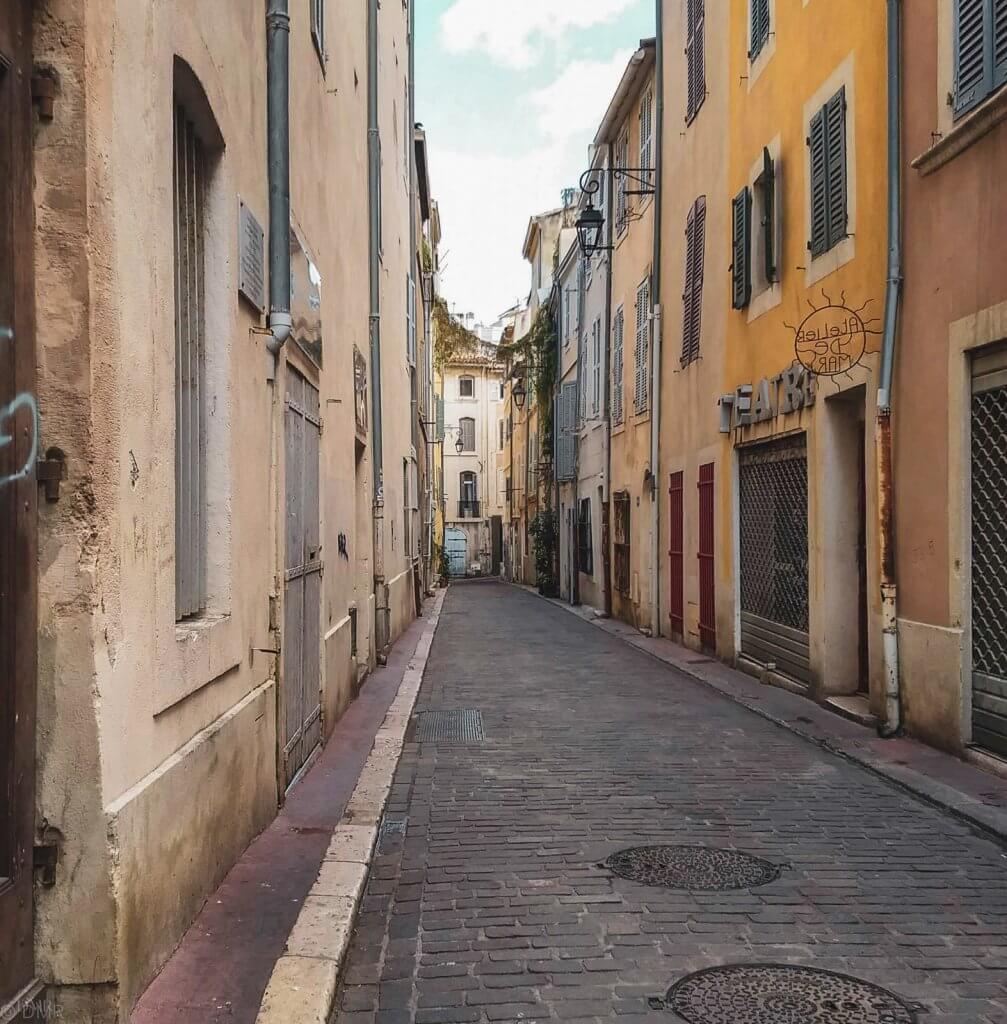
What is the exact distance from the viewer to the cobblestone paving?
3.82m

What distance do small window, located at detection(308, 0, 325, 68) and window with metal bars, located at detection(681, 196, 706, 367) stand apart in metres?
7.21

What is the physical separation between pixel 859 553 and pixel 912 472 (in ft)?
6.33

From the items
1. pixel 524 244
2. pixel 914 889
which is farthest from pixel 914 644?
pixel 524 244

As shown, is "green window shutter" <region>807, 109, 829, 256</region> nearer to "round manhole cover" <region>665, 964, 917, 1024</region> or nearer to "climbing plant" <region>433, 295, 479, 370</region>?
"round manhole cover" <region>665, 964, 917, 1024</region>

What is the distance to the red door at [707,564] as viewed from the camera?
46.5 feet

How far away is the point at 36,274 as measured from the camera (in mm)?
3131

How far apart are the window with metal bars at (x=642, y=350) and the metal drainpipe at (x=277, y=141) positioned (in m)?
12.6

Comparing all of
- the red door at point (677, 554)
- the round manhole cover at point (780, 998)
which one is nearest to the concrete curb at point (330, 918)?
the round manhole cover at point (780, 998)

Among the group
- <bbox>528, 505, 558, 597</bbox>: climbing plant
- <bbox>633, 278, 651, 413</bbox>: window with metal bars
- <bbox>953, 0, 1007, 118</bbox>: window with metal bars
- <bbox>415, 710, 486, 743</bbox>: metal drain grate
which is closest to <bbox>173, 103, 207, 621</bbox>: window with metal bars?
<bbox>415, 710, 486, 743</bbox>: metal drain grate

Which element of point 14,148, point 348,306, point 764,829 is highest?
point 348,306

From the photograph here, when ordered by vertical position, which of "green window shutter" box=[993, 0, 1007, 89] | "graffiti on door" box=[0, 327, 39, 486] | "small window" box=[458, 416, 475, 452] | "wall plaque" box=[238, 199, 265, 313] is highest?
"small window" box=[458, 416, 475, 452]

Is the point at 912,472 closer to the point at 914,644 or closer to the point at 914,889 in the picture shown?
the point at 914,644

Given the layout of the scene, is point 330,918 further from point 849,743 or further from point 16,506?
point 849,743

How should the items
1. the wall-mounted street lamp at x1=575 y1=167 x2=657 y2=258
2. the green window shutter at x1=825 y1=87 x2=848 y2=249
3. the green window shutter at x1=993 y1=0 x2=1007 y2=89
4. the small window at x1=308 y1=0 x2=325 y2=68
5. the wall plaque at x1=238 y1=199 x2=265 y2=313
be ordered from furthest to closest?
the wall-mounted street lamp at x1=575 y1=167 x2=657 y2=258
the green window shutter at x1=825 y1=87 x2=848 y2=249
the small window at x1=308 y1=0 x2=325 y2=68
the green window shutter at x1=993 y1=0 x2=1007 y2=89
the wall plaque at x1=238 y1=199 x2=265 y2=313
